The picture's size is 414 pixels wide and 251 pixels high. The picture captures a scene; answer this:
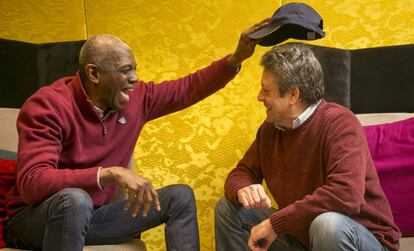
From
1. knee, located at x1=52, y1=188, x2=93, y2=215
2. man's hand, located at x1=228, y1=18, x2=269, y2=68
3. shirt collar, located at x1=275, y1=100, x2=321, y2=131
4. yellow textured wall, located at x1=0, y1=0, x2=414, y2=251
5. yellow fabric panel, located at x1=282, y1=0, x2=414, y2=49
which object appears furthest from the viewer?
yellow textured wall, located at x1=0, y1=0, x2=414, y2=251

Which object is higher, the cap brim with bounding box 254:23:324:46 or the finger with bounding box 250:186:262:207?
the cap brim with bounding box 254:23:324:46

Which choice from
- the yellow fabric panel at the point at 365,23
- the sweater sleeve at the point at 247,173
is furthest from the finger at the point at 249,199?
the yellow fabric panel at the point at 365,23

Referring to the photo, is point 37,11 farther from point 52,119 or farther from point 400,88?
point 400,88

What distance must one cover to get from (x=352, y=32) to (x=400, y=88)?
1.20ft

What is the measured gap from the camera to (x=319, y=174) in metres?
1.75

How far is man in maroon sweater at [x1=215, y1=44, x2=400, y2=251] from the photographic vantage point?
5.22 feet

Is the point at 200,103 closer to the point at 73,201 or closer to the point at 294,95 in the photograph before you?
the point at 294,95

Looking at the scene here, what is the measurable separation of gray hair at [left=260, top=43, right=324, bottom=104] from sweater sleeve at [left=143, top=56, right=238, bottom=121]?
0.24 metres

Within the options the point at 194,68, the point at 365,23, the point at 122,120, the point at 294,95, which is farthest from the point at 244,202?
the point at 365,23

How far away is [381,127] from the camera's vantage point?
209cm

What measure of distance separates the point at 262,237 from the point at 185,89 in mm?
631

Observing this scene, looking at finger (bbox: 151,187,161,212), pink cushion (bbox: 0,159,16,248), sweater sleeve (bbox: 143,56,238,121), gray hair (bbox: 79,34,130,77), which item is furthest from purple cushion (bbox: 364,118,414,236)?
pink cushion (bbox: 0,159,16,248)

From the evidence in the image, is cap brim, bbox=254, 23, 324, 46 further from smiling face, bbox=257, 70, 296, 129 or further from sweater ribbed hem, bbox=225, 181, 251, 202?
sweater ribbed hem, bbox=225, 181, 251, 202

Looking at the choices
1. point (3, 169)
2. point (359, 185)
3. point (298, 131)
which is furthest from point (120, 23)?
point (359, 185)
